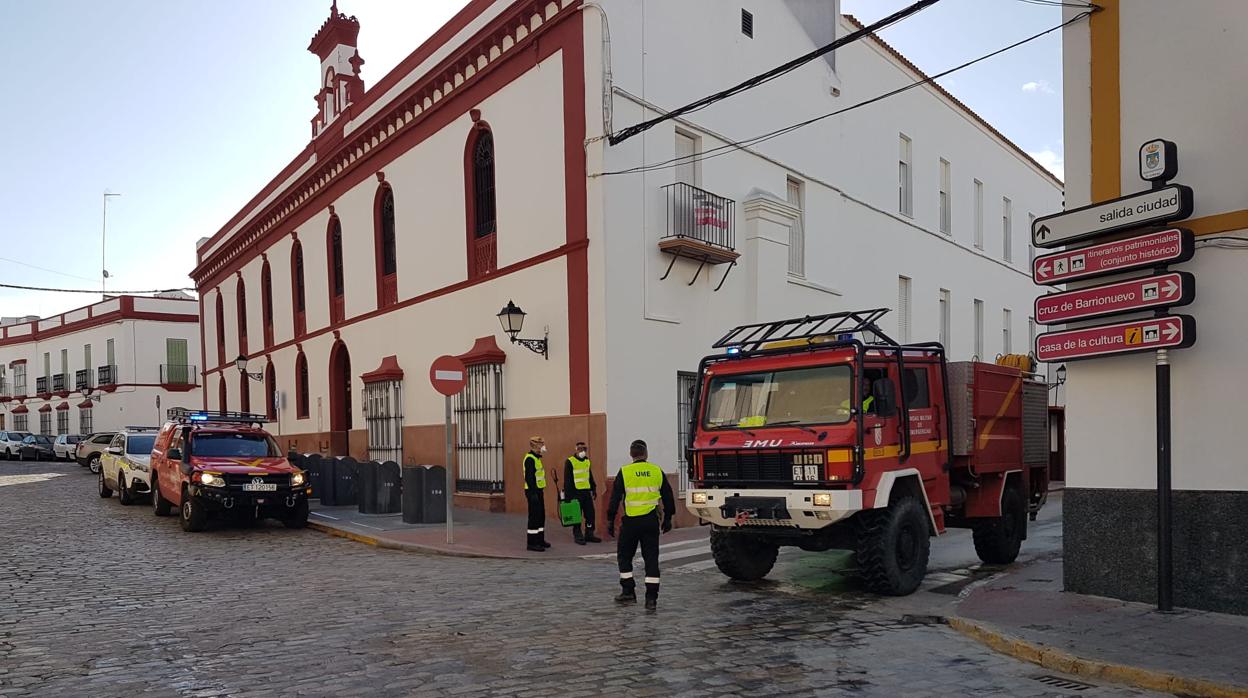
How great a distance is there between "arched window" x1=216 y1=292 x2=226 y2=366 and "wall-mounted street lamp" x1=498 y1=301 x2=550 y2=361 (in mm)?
24244

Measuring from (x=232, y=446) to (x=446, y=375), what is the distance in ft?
16.8

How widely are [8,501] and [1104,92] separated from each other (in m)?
23.2

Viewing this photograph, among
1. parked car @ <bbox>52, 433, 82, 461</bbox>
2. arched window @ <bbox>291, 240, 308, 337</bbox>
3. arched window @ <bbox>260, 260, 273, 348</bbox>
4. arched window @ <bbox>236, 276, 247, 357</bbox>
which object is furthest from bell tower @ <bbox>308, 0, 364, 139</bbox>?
parked car @ <bbox>52, 433, 82, 461</bbox>

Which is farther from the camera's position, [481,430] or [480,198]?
[480,198]

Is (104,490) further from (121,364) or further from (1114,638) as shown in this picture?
(121,364)

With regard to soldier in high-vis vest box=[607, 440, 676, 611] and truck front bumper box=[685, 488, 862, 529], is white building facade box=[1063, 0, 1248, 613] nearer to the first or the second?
truck front bumper box=[685, 488, 862, 529]

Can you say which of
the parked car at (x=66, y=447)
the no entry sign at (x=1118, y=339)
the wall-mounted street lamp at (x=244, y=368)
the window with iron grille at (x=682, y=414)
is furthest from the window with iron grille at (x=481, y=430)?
the parked car at (x=66, y=447)

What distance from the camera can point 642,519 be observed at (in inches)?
374

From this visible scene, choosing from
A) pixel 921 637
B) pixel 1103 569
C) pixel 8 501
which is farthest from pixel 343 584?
pixel 8 501

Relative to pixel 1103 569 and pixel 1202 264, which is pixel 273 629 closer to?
pixel 1103 569

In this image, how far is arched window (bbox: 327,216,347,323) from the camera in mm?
26719

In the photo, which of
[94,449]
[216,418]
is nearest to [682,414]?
[216,418]

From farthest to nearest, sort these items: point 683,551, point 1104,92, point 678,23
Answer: point 678,23 → point 683,551 → point 1104,92

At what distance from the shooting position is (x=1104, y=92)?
31.0ft
